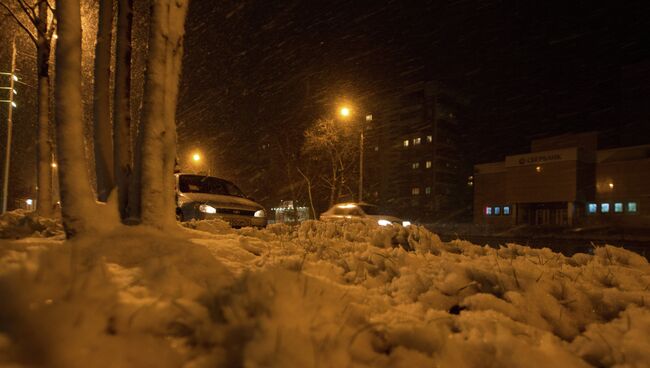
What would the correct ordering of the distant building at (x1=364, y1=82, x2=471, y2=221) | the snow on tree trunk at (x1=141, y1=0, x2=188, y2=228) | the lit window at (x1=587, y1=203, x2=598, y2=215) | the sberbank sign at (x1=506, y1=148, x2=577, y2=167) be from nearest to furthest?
the snow on tree trunk at (x1=141, y1=0, x2=188, y2=228)
the sberbank sign at (x1=506, y1=148, x2=577, y2=167)
the lit window at (x1=587, y1=203, x2=598, y2=215)
the distant building at (x1=364, y1=82, x2=471, y2=221)

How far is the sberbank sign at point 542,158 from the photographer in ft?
157

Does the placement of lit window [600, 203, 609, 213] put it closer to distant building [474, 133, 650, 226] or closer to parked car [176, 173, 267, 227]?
distant building [474, 133, 650, 226]

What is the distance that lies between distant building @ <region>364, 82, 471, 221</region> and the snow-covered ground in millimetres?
68211

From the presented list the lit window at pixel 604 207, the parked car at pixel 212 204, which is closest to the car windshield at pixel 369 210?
the parked car at pixel 212 204

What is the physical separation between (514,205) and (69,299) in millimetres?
57218

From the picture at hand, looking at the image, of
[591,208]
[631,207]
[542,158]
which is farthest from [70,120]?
[591,208]

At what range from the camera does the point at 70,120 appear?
4.16 m

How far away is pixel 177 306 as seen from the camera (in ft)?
7.59

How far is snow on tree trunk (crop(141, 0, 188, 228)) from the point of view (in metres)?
4.30

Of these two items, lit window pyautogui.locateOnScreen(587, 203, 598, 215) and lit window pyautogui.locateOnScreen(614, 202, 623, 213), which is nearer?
lit window pyautogui.locateOnScreen(614, 202, 623, 213)

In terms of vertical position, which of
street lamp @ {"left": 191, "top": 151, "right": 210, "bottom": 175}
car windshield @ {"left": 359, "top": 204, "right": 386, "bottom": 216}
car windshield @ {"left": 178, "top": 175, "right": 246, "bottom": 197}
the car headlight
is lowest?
car windshield @ {"left": 359, "top": 204, "right": 386, "bottom": 216}

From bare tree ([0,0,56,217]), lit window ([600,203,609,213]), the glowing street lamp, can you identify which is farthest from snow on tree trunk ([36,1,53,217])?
lit window ([600,203,609,213])

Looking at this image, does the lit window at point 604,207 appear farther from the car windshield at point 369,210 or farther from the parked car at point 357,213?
the car windshield at point 369,210

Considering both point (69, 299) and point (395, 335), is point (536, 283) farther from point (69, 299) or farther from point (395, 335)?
point (69, 299)
